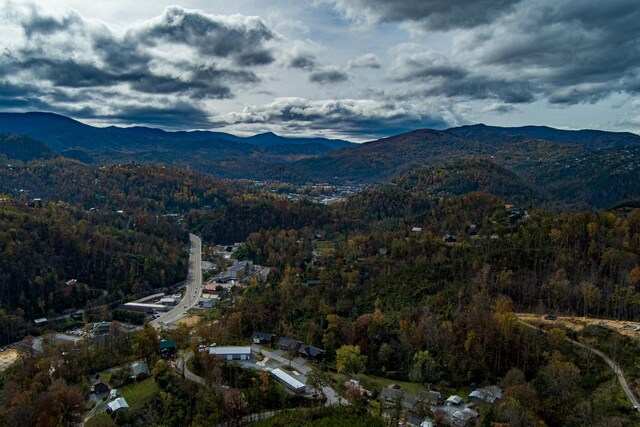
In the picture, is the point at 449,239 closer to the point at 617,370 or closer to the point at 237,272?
the point at 617,370

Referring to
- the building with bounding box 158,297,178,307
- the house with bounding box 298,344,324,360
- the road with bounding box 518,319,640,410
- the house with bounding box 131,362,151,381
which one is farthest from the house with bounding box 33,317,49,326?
the road with bounding box 518,319,640,410

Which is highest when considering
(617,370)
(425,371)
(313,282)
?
(617,370)

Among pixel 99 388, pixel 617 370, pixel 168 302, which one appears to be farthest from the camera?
pixel 168 302

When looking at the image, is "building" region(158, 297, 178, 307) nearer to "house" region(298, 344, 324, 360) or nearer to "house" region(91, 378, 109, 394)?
"house" region(91, 378, 109, 394)

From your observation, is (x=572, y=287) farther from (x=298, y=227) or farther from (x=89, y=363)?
(x=298, y=227)

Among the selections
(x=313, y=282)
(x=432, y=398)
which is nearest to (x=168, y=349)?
(x=432, y=398)

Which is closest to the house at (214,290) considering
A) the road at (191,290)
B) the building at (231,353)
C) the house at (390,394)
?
the road at (191,290)

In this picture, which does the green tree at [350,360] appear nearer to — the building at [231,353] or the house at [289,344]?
the house at [289,344]
